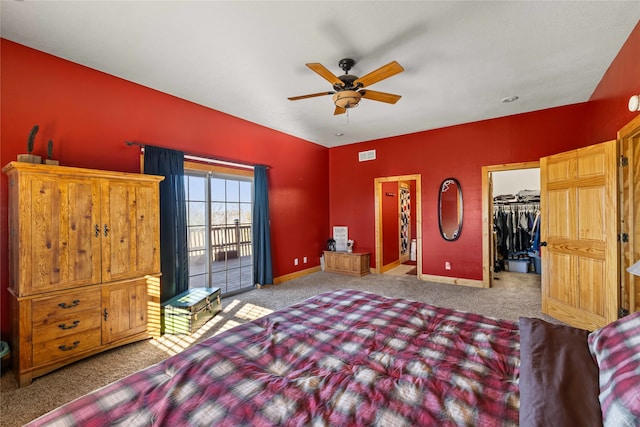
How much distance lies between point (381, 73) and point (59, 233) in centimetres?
305

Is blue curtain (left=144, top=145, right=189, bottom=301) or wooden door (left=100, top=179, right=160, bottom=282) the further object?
blue curtain (left=144, top=145, right=189, bottom=301)

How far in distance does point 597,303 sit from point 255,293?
426 centimetres

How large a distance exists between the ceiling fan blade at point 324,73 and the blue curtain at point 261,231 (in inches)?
97.7

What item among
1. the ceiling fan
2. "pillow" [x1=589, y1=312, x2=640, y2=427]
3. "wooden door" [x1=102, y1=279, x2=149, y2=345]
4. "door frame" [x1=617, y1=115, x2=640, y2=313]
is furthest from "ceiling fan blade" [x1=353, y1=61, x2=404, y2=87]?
"wooden door" [x1=102, y1=279, x2=149, y2=345]

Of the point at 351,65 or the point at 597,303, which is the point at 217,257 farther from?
the point at 597,303

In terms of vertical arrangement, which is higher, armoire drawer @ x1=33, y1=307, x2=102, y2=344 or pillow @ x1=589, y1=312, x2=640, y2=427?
pillow @ x1=589, y1=312, x2=640, y2=427

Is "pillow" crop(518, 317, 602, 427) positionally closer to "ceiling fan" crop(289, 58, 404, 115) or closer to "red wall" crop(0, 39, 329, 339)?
"ceiling fan" crop(289, 58, 404, 115)

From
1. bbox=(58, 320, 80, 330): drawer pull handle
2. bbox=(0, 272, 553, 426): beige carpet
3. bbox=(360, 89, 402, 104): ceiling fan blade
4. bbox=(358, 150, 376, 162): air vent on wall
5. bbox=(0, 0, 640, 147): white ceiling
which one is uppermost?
bbox=(0, 0, 640, 147): white ceiling

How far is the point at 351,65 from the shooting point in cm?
280

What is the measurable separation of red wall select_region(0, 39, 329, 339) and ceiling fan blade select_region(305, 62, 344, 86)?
7.19 ft

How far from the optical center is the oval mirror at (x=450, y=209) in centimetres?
493

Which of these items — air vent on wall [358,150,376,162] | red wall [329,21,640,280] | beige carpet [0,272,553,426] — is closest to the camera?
beige carpet [0,272,553,426]

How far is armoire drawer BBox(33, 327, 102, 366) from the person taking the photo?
2.19 meters

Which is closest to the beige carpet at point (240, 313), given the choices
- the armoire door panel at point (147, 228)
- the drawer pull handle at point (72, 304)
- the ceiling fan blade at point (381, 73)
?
the drawer pull handle at point (72, 304)
